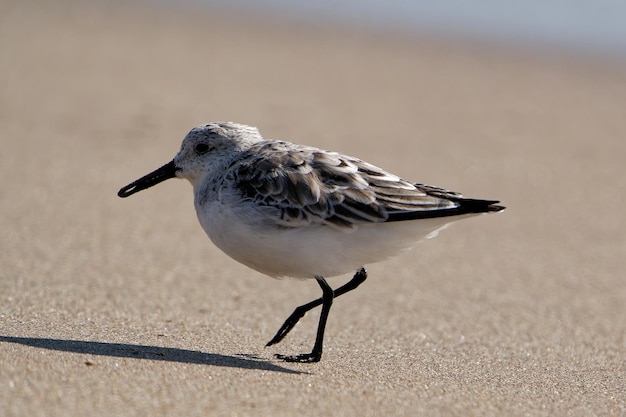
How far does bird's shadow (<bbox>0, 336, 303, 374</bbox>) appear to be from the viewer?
4.48 metres

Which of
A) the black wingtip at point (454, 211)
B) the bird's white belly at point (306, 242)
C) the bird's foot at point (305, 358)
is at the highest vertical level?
the black wingtip at point (454, 211)

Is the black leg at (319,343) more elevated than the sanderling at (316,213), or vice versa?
the sanderling at (316,213)

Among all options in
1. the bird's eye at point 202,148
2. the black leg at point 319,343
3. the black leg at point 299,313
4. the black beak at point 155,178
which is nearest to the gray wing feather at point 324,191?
the bird's eye at point 202,148

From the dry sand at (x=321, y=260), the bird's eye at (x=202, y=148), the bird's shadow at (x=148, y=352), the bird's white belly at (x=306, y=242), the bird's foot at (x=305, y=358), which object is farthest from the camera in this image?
the bird's eye at (x=202, y=148)

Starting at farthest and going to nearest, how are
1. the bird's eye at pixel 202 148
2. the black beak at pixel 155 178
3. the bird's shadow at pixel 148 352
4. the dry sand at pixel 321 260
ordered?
the black beak at pixel 155 178 < the bird's eye at pixel 202 148 < the bird's shadow at pixel 148 352 < the dry sand at pixel 321 260

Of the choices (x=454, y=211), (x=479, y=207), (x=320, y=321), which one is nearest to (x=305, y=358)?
(x=320, y=321)

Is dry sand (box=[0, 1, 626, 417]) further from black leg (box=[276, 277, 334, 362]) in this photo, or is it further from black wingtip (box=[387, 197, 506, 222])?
black wingtip (box=[387, 197, 506, 222])

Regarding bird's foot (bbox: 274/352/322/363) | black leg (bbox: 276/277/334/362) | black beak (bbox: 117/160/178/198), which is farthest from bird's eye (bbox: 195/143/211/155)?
bird's foot (bbox: 274/352/322/363)

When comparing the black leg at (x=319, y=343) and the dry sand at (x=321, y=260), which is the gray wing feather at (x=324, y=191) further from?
the dry sand at (x=321, y=260)

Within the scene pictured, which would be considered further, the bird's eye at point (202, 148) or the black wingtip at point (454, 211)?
the bird's eye at point (202, 148)

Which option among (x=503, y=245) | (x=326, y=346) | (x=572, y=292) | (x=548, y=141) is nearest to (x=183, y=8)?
→ (x=548, y=141)

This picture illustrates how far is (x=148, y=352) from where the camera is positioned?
4.62 metres

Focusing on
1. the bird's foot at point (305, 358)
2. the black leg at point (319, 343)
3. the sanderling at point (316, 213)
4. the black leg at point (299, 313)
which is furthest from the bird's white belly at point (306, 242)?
the black leg at point (299, 313)

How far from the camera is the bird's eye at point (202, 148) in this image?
17.2 ft
